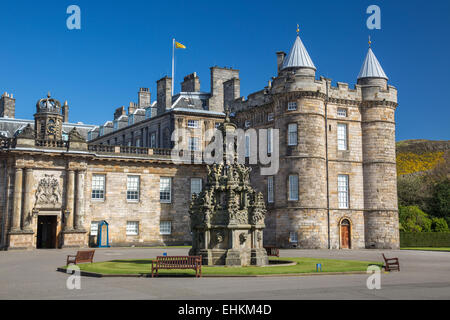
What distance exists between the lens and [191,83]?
2180 inches

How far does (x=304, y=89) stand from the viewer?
132 feet

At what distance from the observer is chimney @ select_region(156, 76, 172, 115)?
5069 cm

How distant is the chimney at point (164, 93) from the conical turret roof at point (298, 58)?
1304 centimetres

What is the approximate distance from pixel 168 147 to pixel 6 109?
2479cm

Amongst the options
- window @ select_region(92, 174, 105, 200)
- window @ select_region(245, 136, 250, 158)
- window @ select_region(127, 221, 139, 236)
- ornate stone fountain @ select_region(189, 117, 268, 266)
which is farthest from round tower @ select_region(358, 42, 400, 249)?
ornate stone fountain @ select_region(189, 117, 268, 266)

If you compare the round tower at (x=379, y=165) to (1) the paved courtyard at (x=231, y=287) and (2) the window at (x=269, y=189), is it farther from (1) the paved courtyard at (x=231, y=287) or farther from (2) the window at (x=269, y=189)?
A: (1) the paved courtyard at (x=231, y=287)

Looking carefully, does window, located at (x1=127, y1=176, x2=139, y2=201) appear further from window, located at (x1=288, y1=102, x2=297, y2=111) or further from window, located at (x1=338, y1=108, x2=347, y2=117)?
window, located at (x1=338, y1=108, x2=347, y2=117)

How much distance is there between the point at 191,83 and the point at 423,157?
48.4 m

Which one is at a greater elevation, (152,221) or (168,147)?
(168,147)

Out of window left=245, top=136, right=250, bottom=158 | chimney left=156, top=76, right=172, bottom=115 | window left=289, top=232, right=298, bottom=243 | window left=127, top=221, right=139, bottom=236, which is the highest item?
chimney left=156, top=76, right=172, bottom=115

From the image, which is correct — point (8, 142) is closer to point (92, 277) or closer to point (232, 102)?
point (232, 102)

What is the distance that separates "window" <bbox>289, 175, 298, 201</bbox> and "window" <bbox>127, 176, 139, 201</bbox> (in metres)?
12.8

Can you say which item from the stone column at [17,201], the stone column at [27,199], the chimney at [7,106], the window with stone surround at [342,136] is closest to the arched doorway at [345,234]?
the window with stone surround at [342,136]

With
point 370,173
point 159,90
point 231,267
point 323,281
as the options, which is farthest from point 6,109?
point 323,281
